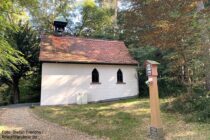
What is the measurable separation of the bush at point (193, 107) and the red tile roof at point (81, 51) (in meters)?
7.94

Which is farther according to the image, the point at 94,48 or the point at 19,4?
the point at 94,48

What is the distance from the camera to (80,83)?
17.0m

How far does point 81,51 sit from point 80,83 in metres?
2.70

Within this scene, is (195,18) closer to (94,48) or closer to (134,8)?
(134,8)

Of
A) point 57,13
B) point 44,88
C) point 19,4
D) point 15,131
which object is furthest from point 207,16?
point 57,13

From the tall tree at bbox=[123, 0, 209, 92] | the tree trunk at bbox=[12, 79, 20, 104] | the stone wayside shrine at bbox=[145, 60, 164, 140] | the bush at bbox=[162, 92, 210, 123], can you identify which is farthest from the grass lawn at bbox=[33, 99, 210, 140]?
the tree trunk at bbox=[12, 79, 20, 104]

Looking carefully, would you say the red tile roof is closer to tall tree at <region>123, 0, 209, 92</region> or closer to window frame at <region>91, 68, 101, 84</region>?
window frame at <region>91, 68, 101, 84</region>

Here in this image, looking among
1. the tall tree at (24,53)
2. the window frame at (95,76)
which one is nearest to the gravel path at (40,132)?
the window frame at (95,76)

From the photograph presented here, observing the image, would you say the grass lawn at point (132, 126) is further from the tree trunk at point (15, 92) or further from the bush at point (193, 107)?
the tree trunk at point (15, 92)

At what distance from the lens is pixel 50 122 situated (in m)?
9.51

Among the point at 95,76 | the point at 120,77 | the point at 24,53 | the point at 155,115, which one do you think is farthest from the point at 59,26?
the point at 155,115

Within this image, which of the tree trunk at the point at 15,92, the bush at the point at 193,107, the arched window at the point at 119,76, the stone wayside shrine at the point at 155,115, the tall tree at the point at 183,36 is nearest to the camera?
the stone wayside shrine at the point at 155,115

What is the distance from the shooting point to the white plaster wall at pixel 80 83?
52.2 ft

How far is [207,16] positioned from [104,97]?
9.77 m
